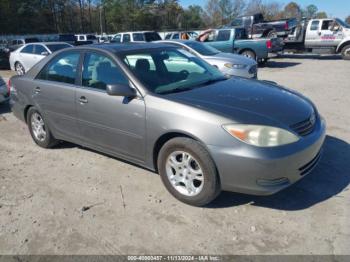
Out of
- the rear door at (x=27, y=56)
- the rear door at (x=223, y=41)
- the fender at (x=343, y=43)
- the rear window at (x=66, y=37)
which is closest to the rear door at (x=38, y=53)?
the rear door at (x=27, y=56)

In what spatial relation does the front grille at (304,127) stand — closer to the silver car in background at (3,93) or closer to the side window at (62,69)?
the side window at (62,69)

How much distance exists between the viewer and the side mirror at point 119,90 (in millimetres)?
3693

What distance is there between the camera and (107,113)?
407 centimetres

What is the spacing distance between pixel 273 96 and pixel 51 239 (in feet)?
9.07

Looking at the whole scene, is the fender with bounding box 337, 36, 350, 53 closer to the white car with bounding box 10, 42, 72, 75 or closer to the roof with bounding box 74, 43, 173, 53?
the white car with bounding box 10, 42, 72, 75

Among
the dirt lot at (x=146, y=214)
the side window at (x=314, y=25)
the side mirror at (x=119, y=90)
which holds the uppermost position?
the side window at (x=314, y=25)

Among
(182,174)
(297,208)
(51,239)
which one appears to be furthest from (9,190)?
(297,208)

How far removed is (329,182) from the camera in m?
3.91

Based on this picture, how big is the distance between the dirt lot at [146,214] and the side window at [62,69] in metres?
1.19

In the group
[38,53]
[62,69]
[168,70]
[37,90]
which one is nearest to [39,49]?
[38,53]

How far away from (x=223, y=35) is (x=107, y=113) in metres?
13.7

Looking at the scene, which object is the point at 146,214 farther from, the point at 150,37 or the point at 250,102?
the point at 150,37

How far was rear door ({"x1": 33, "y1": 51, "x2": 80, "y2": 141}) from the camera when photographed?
459 cm

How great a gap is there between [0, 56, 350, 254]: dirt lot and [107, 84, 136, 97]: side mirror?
113cm
